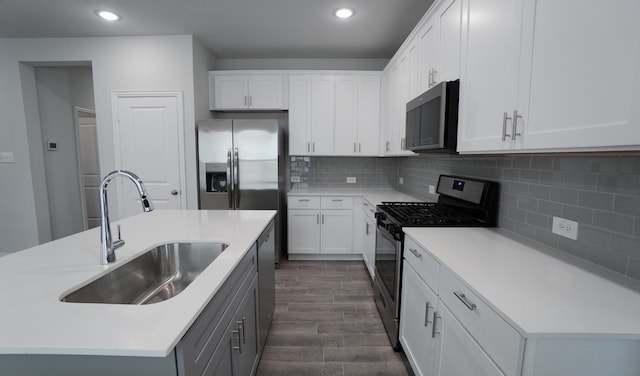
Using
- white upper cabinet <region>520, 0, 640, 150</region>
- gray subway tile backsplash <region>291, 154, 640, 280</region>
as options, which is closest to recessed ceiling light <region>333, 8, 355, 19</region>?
gray subway tile backsplash <region>291, 154, 640, 280</region>

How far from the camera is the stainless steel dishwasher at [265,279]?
5.90ft

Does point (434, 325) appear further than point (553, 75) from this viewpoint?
Yes

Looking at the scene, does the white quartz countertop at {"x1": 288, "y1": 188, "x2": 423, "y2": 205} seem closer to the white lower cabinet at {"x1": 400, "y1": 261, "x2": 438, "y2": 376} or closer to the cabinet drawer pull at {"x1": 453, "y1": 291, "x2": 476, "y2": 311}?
the white lower cabinet at {"x1": 400, "y1": 261, "x2": 438, "y2": 376}

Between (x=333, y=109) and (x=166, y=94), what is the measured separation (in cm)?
206

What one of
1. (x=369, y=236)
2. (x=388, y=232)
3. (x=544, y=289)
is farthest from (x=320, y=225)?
(x=544, y=289)

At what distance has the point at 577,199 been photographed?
1278mm

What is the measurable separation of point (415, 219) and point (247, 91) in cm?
281

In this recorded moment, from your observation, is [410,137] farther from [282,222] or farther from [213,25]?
[213,25]

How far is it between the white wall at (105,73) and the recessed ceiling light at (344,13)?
5.83 feet

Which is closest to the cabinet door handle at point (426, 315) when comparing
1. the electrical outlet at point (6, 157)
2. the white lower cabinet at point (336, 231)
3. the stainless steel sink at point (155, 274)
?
the stainless steel sink at point (155, 274)

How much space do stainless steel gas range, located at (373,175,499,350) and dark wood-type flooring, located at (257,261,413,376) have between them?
15cm

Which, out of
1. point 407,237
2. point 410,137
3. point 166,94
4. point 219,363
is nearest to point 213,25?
point 166,94

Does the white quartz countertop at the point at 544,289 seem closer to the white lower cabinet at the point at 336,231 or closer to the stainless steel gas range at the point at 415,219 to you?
the stainless steel gas range at the point at 415,219

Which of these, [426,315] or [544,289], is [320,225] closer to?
[426,315]
